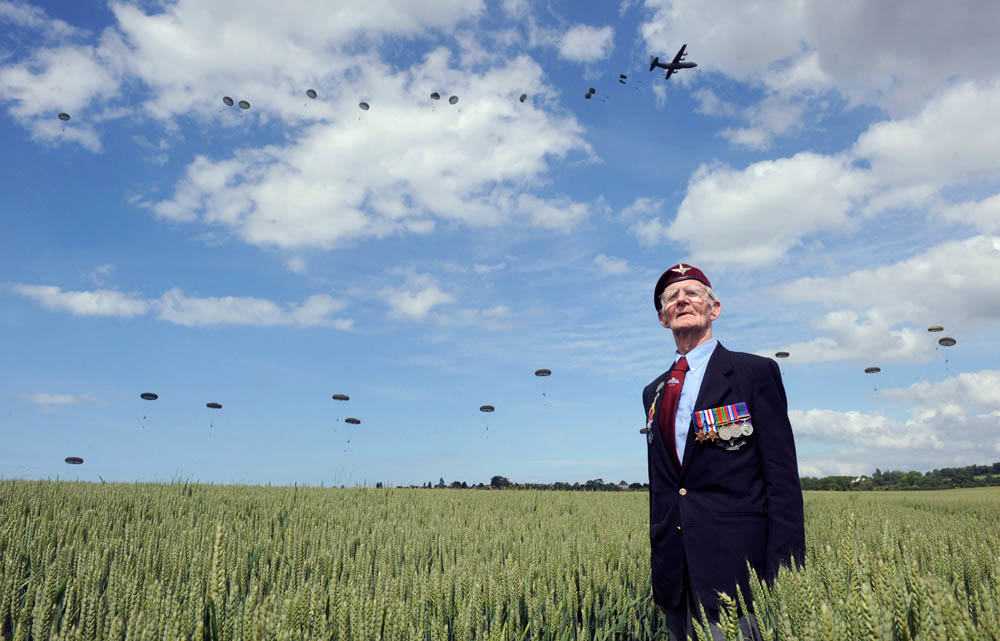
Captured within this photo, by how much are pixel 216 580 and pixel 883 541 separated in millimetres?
2431

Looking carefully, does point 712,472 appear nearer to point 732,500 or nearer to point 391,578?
point 732,500

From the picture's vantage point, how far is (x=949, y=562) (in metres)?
4.13

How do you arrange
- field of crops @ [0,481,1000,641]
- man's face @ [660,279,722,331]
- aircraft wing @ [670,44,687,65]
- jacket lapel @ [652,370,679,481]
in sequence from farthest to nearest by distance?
aircraft wing @ [670,44,687,65] < man's face @ [660,279,722,331] < jacket lapel @ [652,370,679,481] < field of crops @ [0,481,1000,641]

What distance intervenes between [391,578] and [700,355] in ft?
7.33

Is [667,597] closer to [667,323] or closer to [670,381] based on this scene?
[670,381]

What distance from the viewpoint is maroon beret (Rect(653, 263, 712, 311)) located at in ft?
12.1

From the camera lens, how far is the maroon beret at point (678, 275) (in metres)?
3.70

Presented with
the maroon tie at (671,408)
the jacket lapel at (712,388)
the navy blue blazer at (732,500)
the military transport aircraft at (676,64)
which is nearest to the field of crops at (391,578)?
the navy blue blazer at (732,500)

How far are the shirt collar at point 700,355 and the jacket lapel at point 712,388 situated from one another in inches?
2.7

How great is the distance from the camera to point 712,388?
3.37 metres

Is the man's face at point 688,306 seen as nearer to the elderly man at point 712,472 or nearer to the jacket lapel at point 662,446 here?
the elderly man at point 712,472

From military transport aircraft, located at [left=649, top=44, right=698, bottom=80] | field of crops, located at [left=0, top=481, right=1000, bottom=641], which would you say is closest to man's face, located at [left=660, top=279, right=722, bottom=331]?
field of crops, located at [left=0, top=481, right=1000, bottom=641]

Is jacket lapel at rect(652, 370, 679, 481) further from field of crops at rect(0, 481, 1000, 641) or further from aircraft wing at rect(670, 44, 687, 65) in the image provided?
aircraft wing at rect(670, 44, 687, 65)

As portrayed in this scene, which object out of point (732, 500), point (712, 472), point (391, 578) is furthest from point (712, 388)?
point (391, 578)
